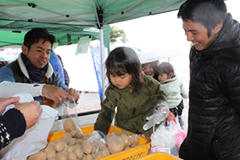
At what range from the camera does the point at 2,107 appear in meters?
0.76

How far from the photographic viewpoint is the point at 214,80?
0.96 meters

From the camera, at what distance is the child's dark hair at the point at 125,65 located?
1217 millimetres

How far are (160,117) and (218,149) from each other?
1.24ft

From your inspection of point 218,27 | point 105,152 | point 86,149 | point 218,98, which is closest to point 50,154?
point 86,149

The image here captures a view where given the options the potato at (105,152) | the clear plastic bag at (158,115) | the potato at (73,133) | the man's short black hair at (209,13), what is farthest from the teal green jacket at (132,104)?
the man's short black hair at (209,13)

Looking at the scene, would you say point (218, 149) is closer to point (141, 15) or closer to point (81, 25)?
point (141, 15)

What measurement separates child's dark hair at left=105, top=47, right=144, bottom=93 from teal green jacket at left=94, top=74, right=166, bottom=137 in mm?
74

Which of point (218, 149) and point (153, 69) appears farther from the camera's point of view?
point (153, 69)

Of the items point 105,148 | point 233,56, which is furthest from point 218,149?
point 105,148

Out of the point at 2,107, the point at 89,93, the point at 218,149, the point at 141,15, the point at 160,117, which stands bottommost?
the point at 89,93

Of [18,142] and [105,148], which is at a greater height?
[18,142]

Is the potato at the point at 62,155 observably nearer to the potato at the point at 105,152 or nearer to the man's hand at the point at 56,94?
the potato at the point at 105,152

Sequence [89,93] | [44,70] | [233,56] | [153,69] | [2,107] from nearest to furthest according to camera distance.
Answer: [2,107] < [233,56] < [44,70] < [153,69] < [89,93]

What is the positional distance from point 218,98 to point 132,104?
22.9 inches
